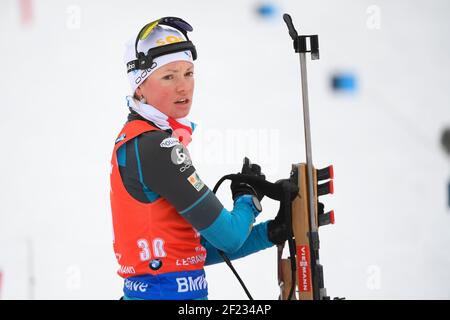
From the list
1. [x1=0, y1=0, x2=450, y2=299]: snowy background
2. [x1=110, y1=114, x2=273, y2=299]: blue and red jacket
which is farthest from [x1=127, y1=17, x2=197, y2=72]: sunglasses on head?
[x1=0, y1=0, x2=450, y2=299]: snowy background

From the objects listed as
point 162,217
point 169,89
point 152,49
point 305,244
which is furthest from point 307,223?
point 152,49

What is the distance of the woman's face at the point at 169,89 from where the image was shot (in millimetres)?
2338

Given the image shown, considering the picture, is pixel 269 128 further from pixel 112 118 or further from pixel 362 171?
pixel 112 118

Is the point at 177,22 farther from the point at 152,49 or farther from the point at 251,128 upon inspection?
the point at 251,128

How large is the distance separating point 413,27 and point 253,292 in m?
2.32

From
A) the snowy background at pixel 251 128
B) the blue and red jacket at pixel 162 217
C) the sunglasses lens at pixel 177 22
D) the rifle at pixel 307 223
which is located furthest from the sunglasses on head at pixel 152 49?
the snowy background at pixel 251 128

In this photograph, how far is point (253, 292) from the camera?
3.96 meters

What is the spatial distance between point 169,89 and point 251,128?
2395mm

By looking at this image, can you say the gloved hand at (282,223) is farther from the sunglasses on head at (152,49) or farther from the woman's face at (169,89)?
the sunglasses on head at (152,49)

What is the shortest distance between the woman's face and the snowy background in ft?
5.92

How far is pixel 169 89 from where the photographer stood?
7.68 ft

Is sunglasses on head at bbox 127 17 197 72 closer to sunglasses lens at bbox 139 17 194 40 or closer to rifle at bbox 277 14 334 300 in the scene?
sunglasses lens at bbox 139 17 194 40

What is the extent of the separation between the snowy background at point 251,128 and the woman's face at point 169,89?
1.80m
